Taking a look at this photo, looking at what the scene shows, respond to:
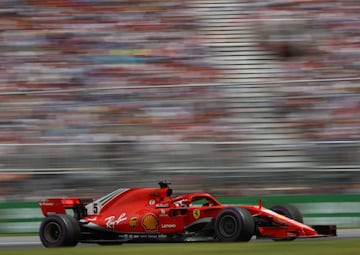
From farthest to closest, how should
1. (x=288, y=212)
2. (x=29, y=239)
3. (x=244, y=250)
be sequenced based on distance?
(x=29, y=239), (x=288, y=212), (x=244, y=250)

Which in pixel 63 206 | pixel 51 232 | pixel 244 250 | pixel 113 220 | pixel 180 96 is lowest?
pixel 244 250

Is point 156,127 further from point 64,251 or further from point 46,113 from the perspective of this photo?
point 64,251

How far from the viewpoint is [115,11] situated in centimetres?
1958

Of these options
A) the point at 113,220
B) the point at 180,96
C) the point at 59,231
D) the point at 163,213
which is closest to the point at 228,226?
the point at 163,213

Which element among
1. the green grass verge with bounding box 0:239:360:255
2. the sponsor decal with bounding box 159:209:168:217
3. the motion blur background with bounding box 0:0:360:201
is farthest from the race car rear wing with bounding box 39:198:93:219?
the motion blur background with bounding box 0:0:360:201

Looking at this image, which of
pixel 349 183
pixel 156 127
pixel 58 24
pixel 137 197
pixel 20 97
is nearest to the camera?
pixel 137 197

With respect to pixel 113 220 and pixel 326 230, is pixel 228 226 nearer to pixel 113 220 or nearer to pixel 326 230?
pixel 326 230

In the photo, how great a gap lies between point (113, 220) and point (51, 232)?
849mm

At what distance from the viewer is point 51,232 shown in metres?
11.7

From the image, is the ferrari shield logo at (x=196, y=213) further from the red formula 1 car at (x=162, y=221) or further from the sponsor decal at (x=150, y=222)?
the sponsor decal at (x=150, y=222)

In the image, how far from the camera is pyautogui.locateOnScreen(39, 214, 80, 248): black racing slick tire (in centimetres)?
1152

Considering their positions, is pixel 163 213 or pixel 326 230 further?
pixel 163 213

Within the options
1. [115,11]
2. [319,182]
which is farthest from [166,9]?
[319,182]

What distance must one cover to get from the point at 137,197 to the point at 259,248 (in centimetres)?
281
